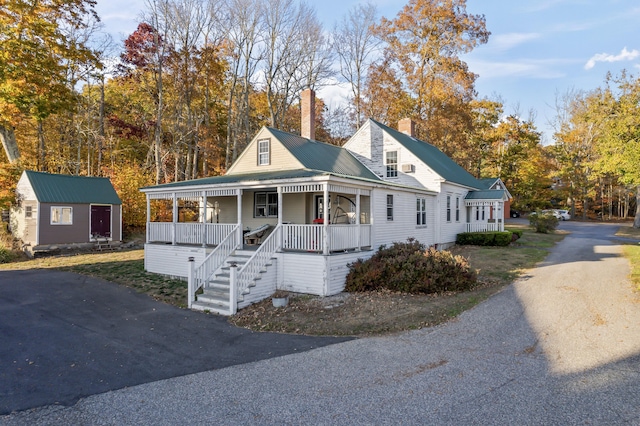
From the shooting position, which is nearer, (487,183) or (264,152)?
(264,152)

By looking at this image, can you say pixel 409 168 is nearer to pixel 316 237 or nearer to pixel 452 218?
pixel 452 218

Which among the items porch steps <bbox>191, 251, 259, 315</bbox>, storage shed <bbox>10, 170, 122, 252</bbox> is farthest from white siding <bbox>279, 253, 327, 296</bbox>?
storage shed <bbox>10, 170, 122, 252</bbox>

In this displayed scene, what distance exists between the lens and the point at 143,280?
1418cm

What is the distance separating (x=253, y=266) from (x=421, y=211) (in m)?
10.0

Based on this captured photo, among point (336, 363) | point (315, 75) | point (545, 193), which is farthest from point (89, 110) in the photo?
point (545, 193)

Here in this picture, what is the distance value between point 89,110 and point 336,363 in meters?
36.1

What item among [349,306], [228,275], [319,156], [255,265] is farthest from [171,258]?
[349,306]

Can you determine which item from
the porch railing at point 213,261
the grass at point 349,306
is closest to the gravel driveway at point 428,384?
the grass at point 349,306

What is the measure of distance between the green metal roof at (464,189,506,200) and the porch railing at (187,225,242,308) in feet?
52.9

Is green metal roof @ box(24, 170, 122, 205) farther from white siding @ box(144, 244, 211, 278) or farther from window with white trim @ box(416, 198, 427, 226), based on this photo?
window with white trim @ box(416, 198, 427, 226)

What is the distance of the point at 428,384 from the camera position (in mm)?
5508

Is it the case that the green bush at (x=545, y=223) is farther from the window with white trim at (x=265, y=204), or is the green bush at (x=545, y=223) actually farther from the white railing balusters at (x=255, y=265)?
the white railing balusters at (x=255, y=265)

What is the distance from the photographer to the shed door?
76.6ft

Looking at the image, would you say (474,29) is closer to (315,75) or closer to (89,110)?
(315,75)
